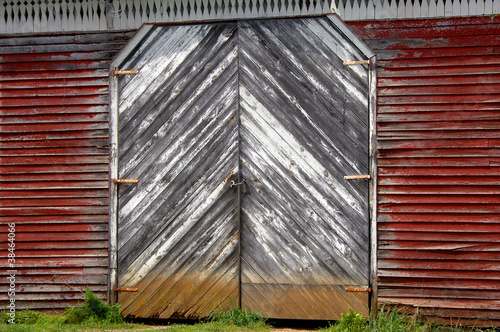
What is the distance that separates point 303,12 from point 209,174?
6.81 feet

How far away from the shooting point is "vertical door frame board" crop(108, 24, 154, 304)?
5691 millimetres

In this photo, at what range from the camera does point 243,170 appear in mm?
5562

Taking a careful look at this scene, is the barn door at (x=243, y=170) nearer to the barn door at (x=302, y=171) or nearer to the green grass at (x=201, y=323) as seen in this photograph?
the barn door at (x=302, y=171)

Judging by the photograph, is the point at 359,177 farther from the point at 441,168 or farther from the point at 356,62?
the point at 356,62

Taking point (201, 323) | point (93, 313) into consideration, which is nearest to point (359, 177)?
point (201, 323)

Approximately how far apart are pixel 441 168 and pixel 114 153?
142 inches

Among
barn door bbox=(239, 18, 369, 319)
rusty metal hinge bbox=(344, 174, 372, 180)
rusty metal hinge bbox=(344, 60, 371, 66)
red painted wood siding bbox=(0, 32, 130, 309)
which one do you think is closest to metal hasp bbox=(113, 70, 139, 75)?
red painted wood siding bbox=(0, 32, 130, 309)

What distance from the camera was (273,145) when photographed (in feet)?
18.2

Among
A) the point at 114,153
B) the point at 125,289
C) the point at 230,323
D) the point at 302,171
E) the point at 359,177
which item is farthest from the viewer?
the point at 114,153

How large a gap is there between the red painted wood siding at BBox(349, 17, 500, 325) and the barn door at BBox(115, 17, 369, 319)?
12.2 inches

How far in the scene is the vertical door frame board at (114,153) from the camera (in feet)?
18.7

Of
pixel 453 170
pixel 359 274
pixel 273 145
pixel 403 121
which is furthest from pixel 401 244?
pixel 273 145

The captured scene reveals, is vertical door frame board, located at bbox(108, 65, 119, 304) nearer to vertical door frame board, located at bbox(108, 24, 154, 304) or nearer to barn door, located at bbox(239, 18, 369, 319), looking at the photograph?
vertical door frame board, located at bbox(108, 24, 154, 304)

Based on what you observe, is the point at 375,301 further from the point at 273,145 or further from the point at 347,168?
the point at 273,145
